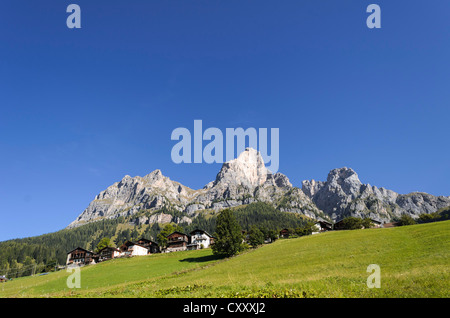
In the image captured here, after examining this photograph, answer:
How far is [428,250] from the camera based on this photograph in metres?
32.2

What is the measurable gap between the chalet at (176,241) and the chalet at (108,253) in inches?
1143

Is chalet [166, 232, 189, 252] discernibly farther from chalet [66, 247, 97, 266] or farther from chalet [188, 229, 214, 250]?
chalet [66, 247, 97, 266]

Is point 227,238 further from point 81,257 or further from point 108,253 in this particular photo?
point 81,257

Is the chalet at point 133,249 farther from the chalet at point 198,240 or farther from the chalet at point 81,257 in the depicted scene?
the chalet at point 198,240

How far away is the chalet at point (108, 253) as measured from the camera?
132500 millimetres

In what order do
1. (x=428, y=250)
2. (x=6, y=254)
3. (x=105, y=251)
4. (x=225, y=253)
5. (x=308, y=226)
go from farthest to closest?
(x=6, y=254), (x=105, y=251), (x=308, y=226), (x=225, y=253), (x=428, y=250)

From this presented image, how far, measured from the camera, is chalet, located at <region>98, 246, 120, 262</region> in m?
132

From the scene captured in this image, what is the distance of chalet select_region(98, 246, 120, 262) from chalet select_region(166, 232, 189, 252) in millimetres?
29043

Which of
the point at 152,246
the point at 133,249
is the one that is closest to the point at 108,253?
the point at 133,249

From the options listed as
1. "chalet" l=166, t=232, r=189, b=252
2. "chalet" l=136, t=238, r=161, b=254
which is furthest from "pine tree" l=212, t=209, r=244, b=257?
"chalet" l=136, t=238, r=161, b=254

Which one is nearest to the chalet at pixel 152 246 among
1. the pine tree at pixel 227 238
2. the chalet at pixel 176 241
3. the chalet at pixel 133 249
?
the chalet at pixel 133 249

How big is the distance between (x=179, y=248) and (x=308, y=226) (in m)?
69.3
